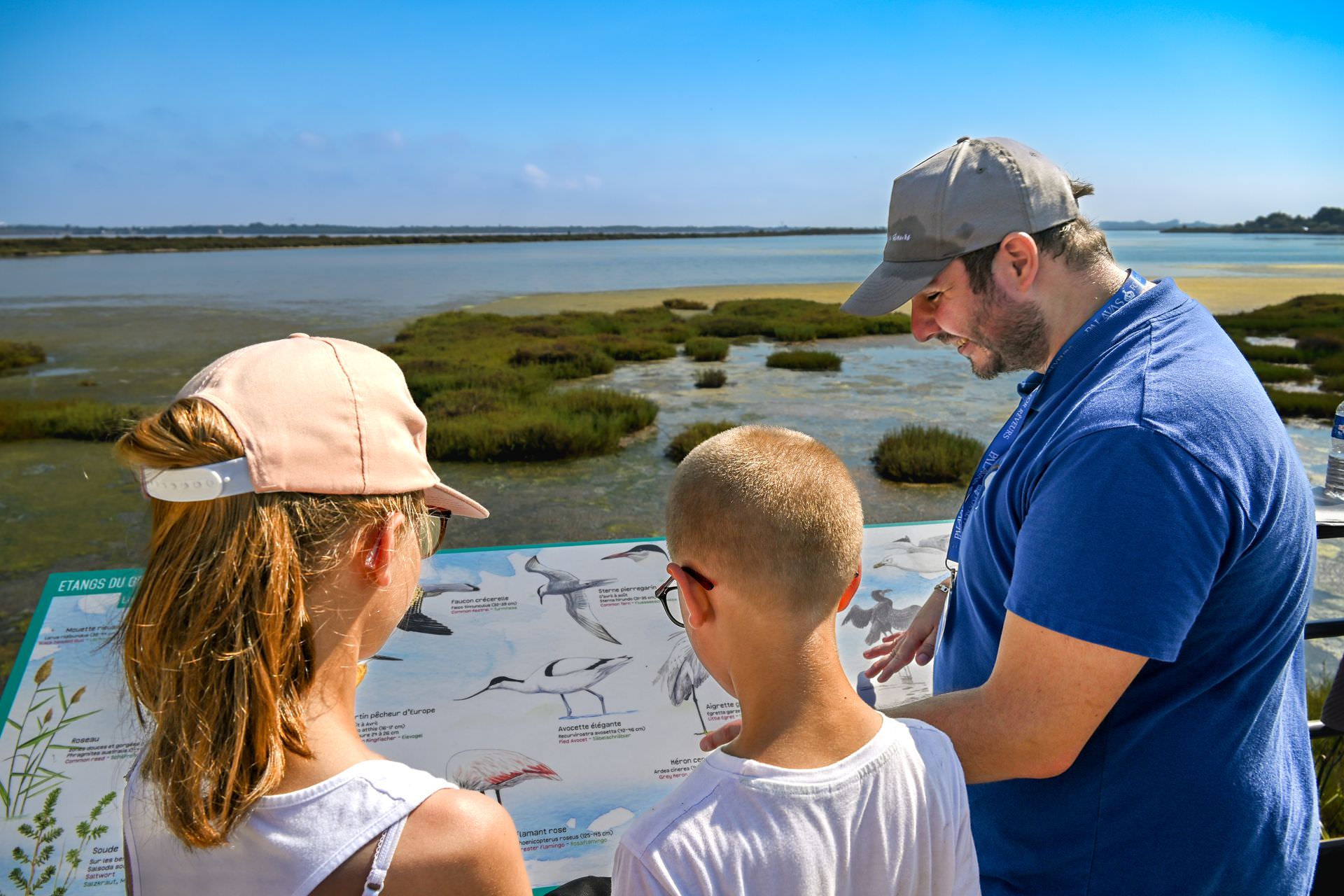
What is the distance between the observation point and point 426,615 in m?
2.74

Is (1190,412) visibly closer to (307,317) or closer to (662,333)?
(662,333)

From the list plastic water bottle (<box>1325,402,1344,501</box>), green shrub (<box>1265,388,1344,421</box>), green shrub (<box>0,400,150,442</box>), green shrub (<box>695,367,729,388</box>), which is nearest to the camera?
plastic water bottle (<box>1325,402,1344,501</box>)

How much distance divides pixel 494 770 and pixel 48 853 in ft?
3.68

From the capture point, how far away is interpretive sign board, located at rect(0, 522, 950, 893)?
2238mm

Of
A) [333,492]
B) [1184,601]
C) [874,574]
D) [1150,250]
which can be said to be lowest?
[874,574]

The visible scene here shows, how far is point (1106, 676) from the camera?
4.16 feet

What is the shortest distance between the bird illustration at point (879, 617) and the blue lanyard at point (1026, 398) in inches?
31.6

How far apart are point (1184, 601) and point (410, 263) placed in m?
49.5

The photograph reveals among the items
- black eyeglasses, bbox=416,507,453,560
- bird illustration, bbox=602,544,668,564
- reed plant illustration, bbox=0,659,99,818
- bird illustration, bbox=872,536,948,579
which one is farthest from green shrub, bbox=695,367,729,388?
black eyeglasses, bbox=416,507,453,560

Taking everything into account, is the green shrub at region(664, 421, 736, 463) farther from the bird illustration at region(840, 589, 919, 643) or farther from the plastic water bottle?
the plastic water bottle

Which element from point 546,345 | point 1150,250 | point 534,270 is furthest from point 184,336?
point 1150,250

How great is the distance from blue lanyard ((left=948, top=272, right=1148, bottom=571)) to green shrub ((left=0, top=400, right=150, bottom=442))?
8.14 metres

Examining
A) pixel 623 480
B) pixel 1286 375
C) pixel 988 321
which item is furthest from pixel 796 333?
pixel 988 321

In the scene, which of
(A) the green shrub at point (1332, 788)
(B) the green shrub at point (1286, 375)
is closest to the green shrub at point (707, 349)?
(B) the green shrub at point (1286, 375)
